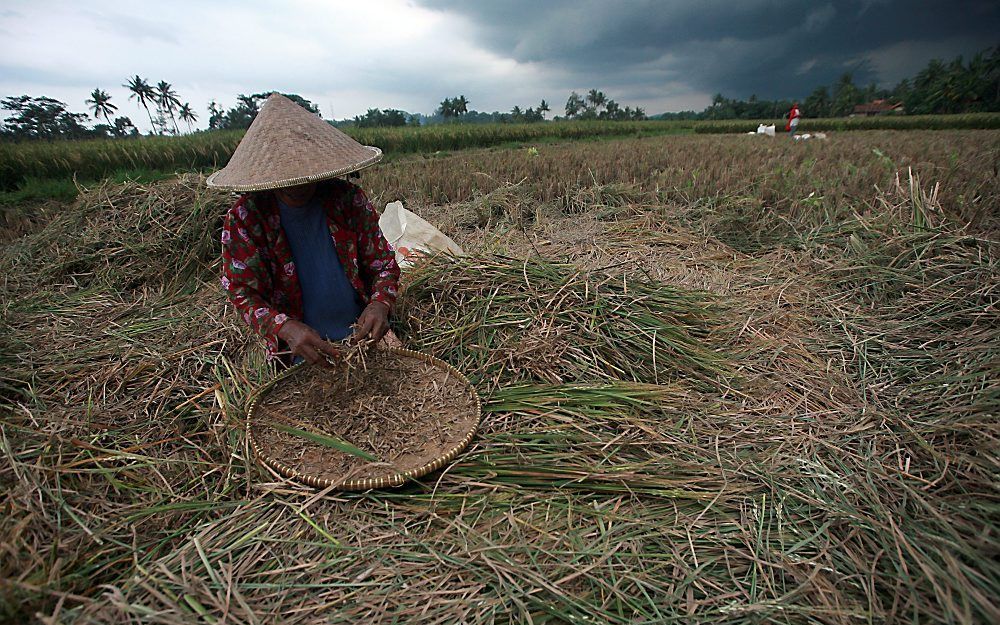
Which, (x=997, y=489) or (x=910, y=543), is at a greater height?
(x=997, y=489)

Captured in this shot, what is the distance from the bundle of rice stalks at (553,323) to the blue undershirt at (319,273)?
0.32 m

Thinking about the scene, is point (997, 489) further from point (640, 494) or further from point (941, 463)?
point (640, 494)

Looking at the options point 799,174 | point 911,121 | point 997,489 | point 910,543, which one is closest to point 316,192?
point 910,543

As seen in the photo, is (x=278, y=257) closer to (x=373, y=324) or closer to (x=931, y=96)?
(x=373, y=324)

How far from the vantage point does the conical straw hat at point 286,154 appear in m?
1.43

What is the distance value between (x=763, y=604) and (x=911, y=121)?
2543cm

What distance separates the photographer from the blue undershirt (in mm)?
1757

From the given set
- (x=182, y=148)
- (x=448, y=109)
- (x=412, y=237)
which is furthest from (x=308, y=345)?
(x=448, y=109)

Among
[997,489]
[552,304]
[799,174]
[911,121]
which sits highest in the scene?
[911,121]

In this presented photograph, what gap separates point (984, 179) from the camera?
11.6 feet

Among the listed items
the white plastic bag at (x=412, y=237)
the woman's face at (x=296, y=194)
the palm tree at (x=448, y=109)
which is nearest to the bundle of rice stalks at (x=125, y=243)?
the white plastic bag at (x=412, y=237)

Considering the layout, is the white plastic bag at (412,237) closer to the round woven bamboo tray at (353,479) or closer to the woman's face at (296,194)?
the woman's face at (296,194)

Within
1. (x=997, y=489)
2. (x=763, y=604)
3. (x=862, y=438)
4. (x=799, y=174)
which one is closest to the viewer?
(x=763, y=604)

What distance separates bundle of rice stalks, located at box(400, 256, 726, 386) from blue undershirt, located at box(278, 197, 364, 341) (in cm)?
32
